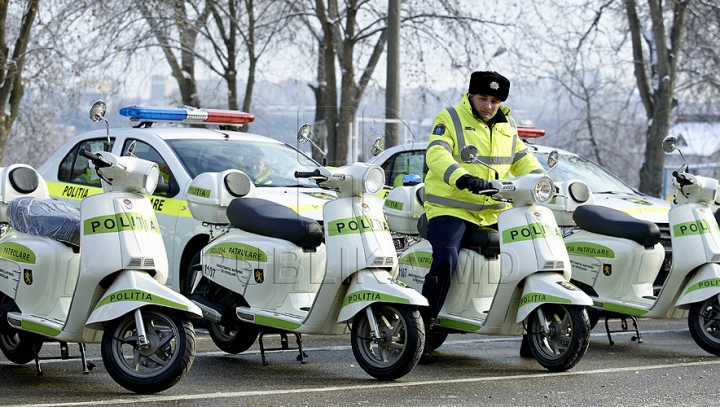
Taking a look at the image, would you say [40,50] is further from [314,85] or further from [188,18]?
[314,85]

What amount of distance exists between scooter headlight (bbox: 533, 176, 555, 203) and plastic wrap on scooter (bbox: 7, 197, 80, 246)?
288 cm

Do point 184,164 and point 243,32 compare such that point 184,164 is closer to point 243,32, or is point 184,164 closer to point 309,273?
point 309,273

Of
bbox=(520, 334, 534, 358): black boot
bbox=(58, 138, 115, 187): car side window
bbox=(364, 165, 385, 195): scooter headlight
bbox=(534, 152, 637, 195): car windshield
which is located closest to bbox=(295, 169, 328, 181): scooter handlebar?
bbox=(364, 165, 385, 195): scooter headlight

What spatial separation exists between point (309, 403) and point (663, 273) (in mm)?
4416

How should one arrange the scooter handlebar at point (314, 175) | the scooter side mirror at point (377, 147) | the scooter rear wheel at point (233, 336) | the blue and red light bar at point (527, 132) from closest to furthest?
the scooter handlebar at point (314, 175) < the scooter rear wheel at point (233, 336) < the scooter side mirror at point (377, 147) < the blue and red light bar at point (527, 132)

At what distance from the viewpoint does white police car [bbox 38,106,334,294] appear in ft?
27.3

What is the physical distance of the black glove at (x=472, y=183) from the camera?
6230 mm

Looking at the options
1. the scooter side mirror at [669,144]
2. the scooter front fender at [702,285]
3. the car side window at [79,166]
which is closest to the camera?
the scooter front fender at [702,285]

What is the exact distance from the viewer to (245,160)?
351 inches

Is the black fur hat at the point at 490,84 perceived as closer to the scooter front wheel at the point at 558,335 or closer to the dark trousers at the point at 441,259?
the dark trousers at the point at 441,259

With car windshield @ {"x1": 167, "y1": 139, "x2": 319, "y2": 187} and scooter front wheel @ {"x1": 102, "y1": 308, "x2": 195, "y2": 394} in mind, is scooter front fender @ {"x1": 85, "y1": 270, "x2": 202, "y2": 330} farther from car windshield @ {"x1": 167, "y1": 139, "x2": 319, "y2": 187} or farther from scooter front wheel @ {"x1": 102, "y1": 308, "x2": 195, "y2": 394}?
car windshield @ {"x1": 167, "y1": 139, "x2": 319, "y2": 187}

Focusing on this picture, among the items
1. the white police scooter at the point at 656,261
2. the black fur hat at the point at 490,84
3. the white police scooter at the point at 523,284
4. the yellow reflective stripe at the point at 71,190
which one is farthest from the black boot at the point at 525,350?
the yellow reflective stripe at the point at 71,190

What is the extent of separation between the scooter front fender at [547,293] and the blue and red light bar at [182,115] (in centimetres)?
415

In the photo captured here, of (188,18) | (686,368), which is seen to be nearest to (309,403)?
(686,368)
